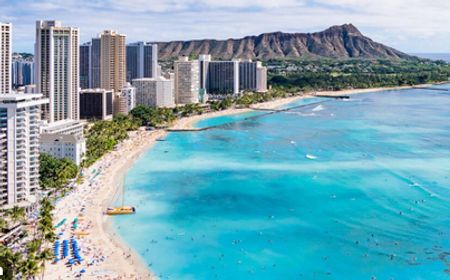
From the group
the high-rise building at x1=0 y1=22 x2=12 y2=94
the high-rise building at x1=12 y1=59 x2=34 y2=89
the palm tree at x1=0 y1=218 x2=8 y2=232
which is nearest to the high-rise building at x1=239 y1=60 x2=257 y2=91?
the high-rise building at x1=12 y1=59 x2=34 y2=89

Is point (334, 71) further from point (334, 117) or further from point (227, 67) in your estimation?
point (334, 117)

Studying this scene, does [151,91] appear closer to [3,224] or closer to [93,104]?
[93,104]

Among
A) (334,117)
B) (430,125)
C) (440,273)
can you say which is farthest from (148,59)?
(440,273)

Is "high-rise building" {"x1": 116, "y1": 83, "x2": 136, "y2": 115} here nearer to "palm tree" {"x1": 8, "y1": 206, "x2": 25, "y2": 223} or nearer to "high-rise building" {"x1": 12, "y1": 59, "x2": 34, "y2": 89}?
"high-rise building" {"x1": 12, "y1": 59, "x2": 34, "y2": 89}

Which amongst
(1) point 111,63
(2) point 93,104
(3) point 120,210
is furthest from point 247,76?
(3) point 120,210

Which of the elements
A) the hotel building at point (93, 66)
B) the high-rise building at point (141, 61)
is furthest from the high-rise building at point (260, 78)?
the hotel building at point (93, 66)

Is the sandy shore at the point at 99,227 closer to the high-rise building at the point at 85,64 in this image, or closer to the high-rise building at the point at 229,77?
the high-rise building at the point at 85,64
